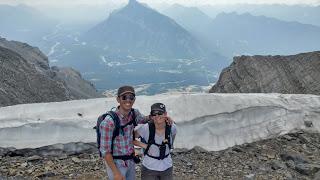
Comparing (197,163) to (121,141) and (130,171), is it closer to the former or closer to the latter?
(130,171)

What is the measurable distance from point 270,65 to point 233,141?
35.8 ft

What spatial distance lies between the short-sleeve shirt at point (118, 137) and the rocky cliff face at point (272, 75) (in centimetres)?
1469

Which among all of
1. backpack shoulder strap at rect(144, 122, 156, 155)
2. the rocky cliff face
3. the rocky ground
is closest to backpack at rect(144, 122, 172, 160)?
backpack shoulder strap at rect(144, 122, 156, 155)

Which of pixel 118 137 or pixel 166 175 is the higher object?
pixel 118 137

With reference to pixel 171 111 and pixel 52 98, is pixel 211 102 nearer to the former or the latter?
pixel 171 111

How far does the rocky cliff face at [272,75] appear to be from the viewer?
20406 mm

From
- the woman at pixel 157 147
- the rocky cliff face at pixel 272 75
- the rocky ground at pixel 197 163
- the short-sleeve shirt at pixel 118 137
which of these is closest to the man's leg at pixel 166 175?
the woman at pixel 157 147

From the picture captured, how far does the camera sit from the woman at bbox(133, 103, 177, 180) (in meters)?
6.35

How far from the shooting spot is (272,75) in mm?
21344

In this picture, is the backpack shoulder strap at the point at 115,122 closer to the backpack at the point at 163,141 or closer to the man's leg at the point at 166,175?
the backpack at the point at 163,141

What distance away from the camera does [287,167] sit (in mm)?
10703

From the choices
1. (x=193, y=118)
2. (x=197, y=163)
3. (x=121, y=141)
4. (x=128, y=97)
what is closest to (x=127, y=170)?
(x=121, y=141)

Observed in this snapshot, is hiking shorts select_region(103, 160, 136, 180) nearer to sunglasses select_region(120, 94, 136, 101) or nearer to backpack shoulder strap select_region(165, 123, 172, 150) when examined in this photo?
backpack shoulder strap select_region(165, 123, 172, 150)

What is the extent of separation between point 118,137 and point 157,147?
59cm
